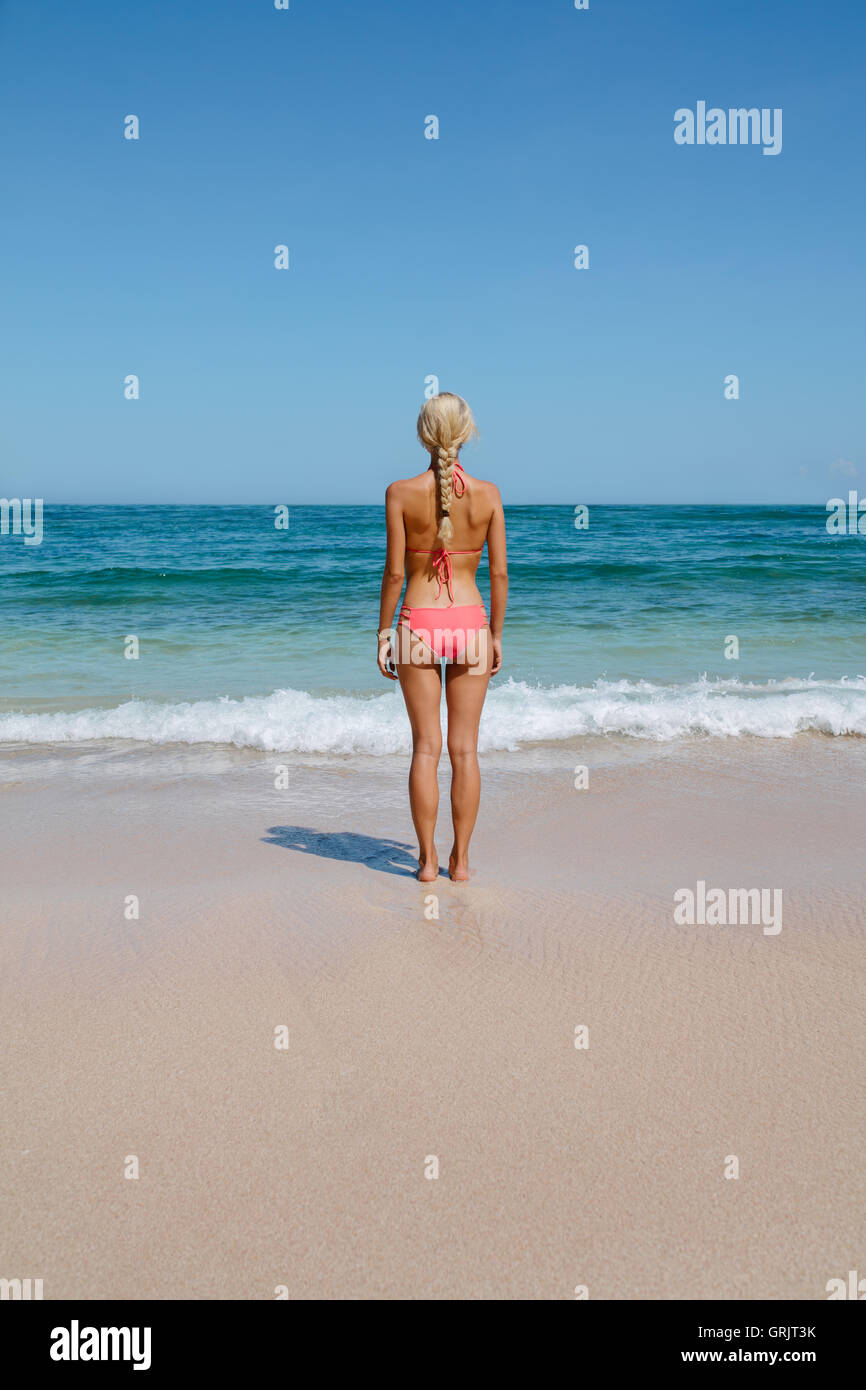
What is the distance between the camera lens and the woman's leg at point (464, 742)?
3906 millimetres

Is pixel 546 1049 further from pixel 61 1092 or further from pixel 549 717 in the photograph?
pixel 549 717

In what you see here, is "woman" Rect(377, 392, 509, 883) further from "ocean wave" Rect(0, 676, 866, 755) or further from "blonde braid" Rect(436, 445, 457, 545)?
"ocean wave" Rect(0, 676, 866, 755)

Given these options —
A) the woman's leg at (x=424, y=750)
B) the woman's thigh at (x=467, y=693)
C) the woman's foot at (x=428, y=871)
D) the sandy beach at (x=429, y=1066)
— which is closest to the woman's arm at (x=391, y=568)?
the woman's leg at (x=424, y=750)

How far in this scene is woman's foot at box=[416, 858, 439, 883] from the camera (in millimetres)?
3918

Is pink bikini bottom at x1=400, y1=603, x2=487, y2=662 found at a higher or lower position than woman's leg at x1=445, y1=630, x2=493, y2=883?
higher

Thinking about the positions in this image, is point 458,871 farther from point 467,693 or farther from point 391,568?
point 391,568

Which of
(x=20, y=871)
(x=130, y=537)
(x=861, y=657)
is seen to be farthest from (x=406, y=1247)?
(x=130, y=537)

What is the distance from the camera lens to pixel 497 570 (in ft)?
12.9

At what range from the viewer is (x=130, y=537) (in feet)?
91.5

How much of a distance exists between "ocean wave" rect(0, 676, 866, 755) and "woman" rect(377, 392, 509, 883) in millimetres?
2422

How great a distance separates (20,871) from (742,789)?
158 inches

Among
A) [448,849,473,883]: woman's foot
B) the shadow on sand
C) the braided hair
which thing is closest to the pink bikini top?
the braided hair
